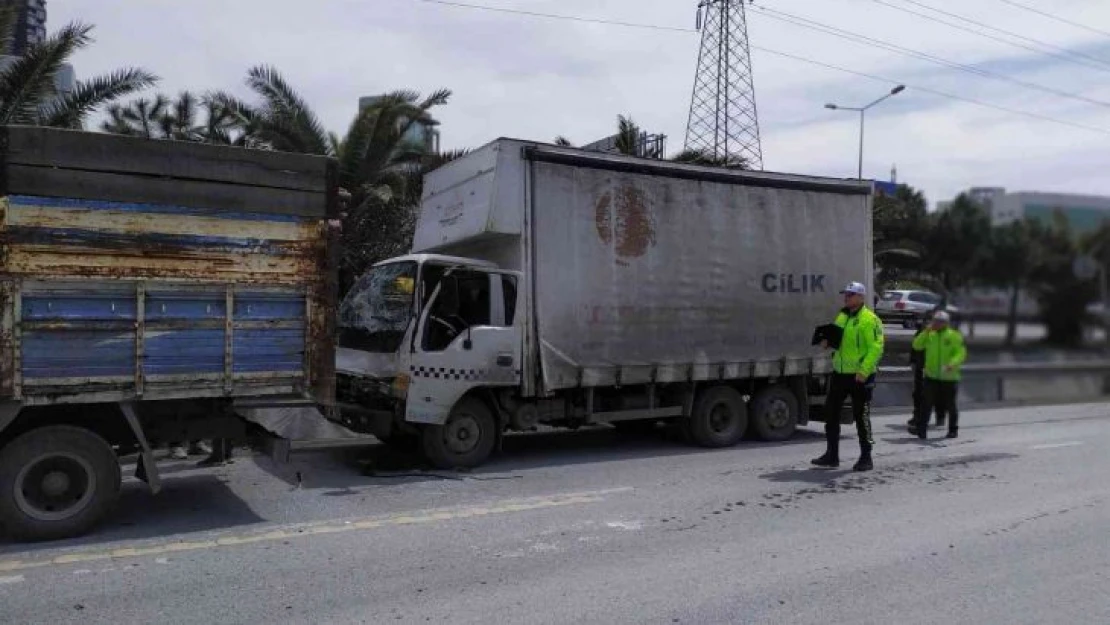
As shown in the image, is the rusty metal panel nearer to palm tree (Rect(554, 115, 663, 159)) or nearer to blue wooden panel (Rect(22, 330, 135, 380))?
blue wooden panel (Rect(22, 330, 135, 380))

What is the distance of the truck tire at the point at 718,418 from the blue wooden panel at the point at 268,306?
5239 millimetres

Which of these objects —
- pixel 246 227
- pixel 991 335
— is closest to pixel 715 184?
pixel 246 227

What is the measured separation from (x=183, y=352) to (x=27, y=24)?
1002 cm

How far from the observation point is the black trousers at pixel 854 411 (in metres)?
8.88

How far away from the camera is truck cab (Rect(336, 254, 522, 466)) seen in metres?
8.28

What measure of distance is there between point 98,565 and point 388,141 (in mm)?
11188

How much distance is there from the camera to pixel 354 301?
30.0ft

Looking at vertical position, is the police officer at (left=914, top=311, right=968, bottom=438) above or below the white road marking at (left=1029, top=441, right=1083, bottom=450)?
above

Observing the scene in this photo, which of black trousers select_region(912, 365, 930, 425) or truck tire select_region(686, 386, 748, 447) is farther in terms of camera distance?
black trousers select_region(912, 365, 930, 425)

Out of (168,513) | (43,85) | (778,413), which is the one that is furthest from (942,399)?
(43,85)

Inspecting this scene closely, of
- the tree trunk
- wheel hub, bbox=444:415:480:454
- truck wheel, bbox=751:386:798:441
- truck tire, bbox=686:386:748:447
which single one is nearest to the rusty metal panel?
wheel hub, bbox=444:415:480:454

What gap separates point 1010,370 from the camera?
1748 centimetres

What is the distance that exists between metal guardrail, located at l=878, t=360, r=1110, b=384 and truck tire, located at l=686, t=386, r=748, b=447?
4.61m

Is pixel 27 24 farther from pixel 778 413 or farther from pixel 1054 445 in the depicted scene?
pixel 1054 445
